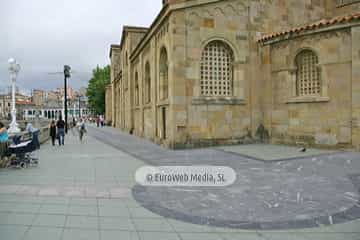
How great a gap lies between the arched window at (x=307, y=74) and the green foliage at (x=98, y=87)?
63.9m

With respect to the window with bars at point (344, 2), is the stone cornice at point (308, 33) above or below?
below

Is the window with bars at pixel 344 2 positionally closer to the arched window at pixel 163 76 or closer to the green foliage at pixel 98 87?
the arched window at pixel 163 76

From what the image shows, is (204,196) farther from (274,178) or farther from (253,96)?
(253,96)

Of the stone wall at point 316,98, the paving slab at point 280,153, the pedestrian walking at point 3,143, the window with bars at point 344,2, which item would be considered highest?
the window with bars at point 344,2

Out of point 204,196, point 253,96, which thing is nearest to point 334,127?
point 253,96

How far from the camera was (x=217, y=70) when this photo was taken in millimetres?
14844

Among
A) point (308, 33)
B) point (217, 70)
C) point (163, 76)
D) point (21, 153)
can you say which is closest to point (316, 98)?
point (308, 33)

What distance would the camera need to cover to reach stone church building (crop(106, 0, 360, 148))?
12.6 metres

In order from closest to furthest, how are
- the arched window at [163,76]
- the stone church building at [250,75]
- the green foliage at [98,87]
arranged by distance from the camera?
1. the stone church building at [250,75]
2. the arched window at [163,76]
3. the green foliage at [98,87]

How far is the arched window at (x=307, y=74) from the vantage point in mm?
13242

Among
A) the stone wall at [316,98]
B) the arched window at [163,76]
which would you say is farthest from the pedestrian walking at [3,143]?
the stone wall at [316,98]

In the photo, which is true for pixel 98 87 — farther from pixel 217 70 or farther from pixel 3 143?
pixel 3 143

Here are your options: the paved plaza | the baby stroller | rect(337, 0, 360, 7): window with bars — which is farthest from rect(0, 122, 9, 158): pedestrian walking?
rect(337, 0, 360, 7): window with bars

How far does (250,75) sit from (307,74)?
2.65 metres
